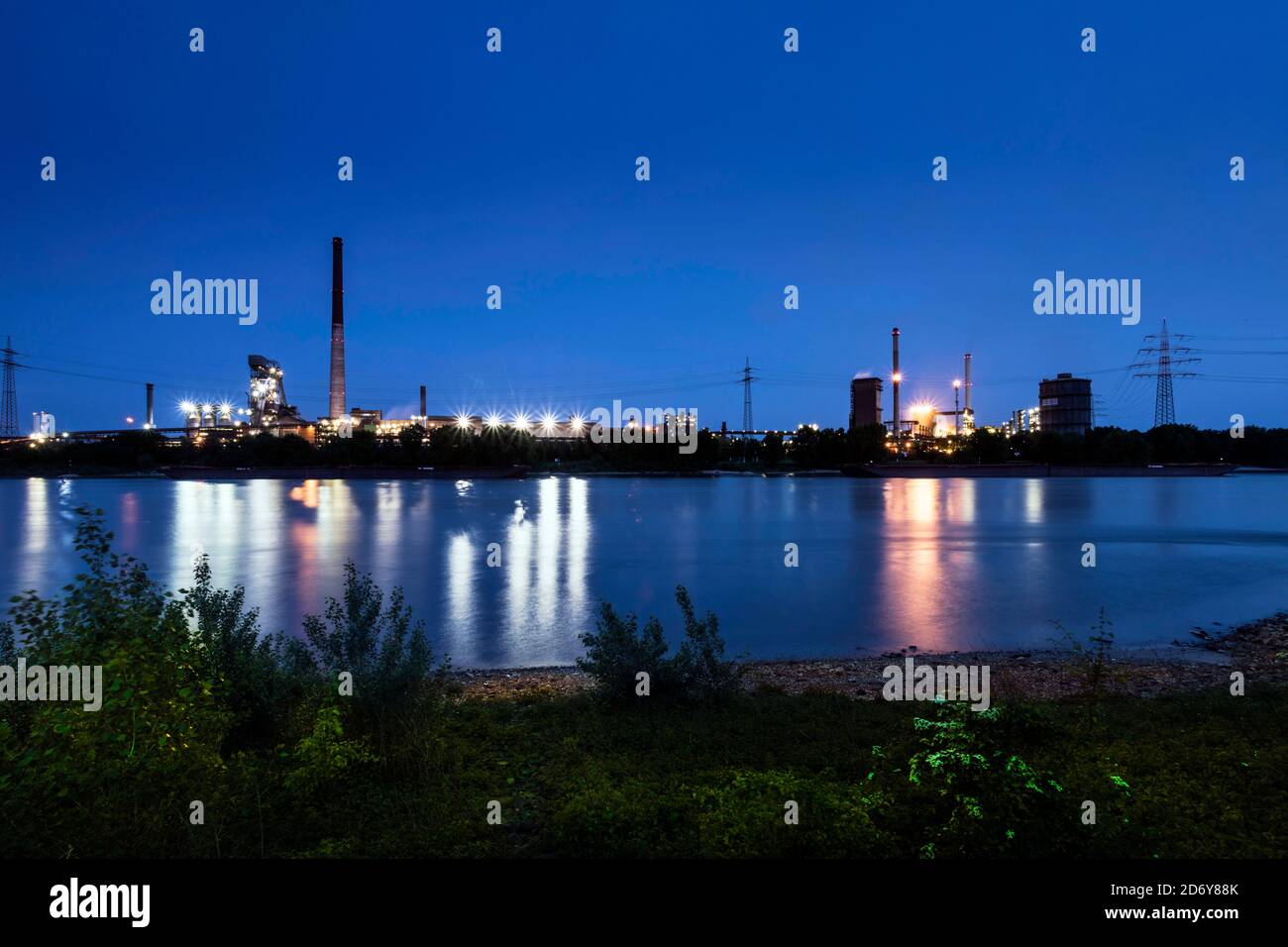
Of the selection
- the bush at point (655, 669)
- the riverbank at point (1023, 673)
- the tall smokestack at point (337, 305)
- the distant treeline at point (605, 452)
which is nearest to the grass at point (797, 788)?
the bush at point (655, 669)

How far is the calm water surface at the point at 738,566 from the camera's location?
58.5 ft

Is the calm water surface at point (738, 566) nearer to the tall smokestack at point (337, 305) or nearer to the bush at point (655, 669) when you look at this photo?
the bush at point (655, 669)

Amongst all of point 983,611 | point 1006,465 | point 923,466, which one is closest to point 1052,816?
point 983,611

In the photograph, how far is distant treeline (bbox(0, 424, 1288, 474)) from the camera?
13838 cm

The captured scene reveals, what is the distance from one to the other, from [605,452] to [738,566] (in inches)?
5082

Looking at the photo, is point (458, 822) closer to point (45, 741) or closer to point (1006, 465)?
point (45, 741)

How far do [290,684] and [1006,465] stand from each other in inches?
6471

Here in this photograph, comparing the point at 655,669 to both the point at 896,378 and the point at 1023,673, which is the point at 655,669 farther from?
the point at 896,378

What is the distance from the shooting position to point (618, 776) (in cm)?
684

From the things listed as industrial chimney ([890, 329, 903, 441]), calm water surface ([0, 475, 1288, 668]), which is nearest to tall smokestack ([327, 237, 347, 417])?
calm water surface ([0, 475, 1288, 668])

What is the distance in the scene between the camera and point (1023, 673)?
11852 mm

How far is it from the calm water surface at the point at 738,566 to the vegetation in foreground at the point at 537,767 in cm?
639

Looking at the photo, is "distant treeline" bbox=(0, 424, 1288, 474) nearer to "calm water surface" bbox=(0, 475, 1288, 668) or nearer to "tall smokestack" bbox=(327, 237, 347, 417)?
"tall smokestack" bbox=(327, 237, 347, 417)

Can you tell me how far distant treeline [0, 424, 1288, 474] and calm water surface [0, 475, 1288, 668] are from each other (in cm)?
7479
